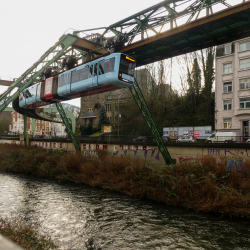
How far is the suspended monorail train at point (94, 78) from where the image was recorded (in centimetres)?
1498

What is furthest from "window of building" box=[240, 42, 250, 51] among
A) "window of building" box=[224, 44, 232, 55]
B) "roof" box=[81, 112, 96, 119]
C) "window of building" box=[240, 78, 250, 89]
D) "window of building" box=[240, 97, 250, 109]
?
"roof" box=[81, 112, 96, 119]

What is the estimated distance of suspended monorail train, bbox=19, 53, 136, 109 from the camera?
1498cm

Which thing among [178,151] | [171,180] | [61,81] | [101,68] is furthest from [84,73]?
[178,151]

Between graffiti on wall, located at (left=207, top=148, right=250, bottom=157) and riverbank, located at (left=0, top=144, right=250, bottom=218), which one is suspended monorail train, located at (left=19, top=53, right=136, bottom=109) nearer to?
riverbank, located at (left=0, top=144, right=250, bottom=218)

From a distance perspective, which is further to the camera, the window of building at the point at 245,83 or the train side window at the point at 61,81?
the window of building at the point at 245,83

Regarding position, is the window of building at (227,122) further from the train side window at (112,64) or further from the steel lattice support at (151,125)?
the train side window at (112,64)

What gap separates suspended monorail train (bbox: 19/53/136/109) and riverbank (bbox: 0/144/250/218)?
6.92 meters

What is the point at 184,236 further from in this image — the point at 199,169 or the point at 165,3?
the point at 165,3

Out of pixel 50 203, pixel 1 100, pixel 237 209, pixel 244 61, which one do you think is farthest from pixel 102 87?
pixel 244 61

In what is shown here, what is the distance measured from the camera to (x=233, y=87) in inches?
1313

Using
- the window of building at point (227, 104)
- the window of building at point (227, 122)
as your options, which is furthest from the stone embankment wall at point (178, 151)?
the window of building at point (227, 104)

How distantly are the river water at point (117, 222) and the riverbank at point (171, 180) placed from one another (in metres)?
0.73

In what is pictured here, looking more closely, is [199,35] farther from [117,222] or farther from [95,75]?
[117,222]

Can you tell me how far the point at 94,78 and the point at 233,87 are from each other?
24969 mm
